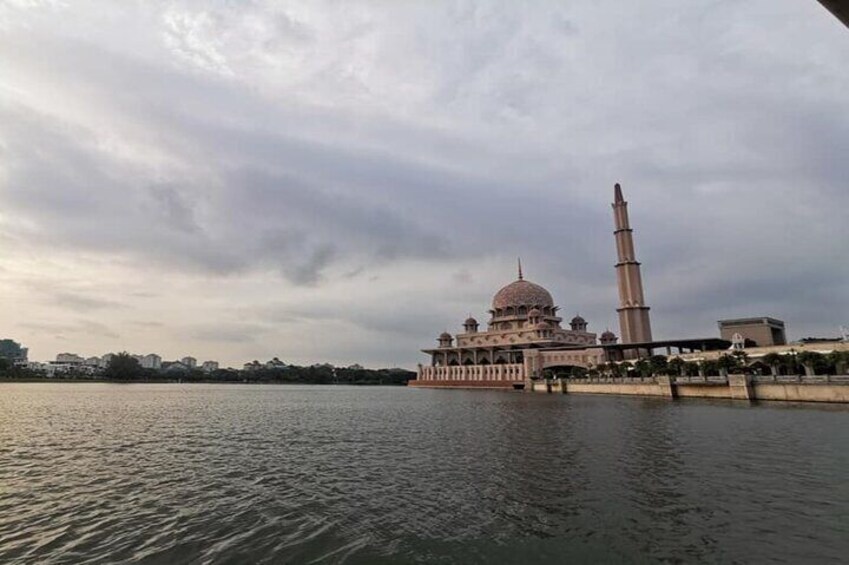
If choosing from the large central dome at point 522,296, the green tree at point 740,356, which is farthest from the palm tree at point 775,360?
the large central dome at point 522,296

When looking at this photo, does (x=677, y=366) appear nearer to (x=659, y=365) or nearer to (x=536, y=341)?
(x=659, y=365)

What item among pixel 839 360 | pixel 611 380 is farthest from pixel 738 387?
pixel 611 380

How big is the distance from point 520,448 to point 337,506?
13496mm

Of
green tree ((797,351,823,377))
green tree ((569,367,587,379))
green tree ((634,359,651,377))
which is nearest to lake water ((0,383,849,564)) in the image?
green tree ((797,351,823,377))

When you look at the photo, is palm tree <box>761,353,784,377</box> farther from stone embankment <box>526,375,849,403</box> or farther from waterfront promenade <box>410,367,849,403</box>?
stone embankment <box>526,375,849,403</box>

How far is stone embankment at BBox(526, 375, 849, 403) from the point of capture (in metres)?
48.7

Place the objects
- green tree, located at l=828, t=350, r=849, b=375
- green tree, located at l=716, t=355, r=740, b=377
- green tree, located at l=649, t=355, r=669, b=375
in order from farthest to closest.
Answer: green tree, located at l=649, t=355, r=669, b=375 → green tree, located at l=716, t=355, r=740, b=377 → green tree, located at l=828, t=350, r=849, b=375

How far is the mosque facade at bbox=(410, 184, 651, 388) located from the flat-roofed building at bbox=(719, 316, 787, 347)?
15.3 metres

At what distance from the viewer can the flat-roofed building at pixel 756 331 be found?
321 ft

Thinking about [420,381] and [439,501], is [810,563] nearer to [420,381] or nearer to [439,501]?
[439,501]

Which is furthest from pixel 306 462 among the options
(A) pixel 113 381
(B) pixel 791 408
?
(A) pixel 113 381

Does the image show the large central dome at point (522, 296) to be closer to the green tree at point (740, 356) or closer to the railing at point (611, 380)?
the railing at point (611, 380)

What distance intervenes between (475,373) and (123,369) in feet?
417

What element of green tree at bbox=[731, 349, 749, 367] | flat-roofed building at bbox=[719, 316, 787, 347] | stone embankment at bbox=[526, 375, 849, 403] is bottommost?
stone embankment at bbox=[526, 375, 849, 403]
